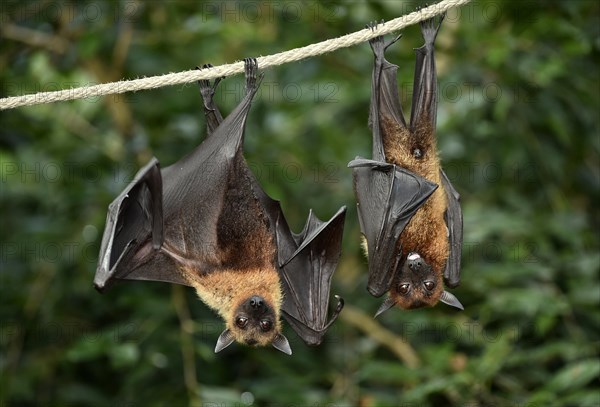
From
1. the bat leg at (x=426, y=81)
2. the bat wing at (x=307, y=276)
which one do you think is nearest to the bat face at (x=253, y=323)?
the bat wing at (x=307, y=276)

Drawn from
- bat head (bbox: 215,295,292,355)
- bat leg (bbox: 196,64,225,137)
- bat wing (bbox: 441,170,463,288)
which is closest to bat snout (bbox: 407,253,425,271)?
bat wing (bbox: 441,170,463,288)

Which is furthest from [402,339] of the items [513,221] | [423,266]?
[423,266]

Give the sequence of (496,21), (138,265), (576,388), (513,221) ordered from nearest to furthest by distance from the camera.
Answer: (138,265)
(576,388)
(513,221)
(496,21)

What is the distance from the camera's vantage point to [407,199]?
4.59 m

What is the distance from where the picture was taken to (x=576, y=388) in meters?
5.53

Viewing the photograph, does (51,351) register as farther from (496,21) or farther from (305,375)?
(496,21)

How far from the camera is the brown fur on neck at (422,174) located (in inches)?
198

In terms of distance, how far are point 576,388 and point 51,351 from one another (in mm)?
3922

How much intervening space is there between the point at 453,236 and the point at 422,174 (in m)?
0.40

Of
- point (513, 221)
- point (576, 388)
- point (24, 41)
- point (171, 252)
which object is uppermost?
point (24, 41)

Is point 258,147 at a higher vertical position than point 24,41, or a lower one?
lower

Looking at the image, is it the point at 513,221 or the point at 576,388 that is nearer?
the point at 576,388

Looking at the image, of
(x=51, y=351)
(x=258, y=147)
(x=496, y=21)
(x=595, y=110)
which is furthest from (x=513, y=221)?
(x=51, y=351)

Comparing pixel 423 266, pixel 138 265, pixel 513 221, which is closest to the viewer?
pixel 138 265
